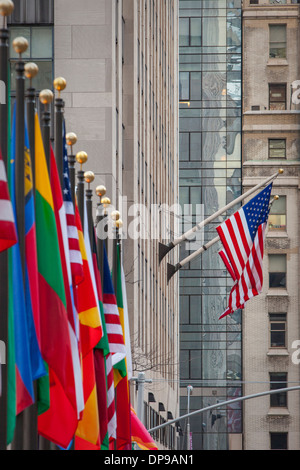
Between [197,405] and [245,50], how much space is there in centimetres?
2636

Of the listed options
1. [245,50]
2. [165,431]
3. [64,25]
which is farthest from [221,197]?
[64,25]

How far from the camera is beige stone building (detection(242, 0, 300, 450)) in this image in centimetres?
7969

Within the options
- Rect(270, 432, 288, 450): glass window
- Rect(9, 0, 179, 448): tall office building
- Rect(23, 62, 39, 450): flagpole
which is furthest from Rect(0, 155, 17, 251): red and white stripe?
Rect(270, 432, 288, 450): glass window

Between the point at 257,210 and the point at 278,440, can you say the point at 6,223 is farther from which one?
the point at 278,440

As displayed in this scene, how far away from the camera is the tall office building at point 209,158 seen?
82.4 metres

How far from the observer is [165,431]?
62812mm

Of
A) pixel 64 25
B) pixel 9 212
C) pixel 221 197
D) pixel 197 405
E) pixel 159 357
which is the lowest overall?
pixel 197 405

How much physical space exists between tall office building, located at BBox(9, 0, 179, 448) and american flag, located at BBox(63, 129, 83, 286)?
1851cm

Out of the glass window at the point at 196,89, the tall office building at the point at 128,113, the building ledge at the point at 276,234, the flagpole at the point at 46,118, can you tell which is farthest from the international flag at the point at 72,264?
the glass window at the point at 196,89

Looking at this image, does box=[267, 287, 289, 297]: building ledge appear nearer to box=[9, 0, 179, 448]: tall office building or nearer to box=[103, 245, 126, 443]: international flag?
box=[9, 0, 179, 448]: tall office building

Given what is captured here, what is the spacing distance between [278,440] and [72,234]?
2515 inches

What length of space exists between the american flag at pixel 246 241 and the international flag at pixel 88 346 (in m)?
11.8

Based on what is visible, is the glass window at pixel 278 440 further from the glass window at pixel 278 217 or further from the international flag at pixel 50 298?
the international flag at pixel 50 298
